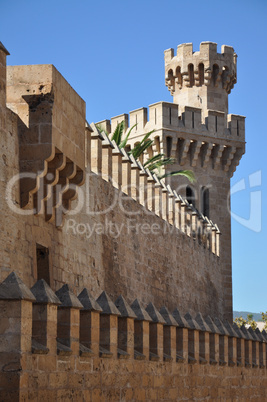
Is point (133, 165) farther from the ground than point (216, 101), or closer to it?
→ closer to it

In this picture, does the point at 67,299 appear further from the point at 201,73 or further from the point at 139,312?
the point at 201,73

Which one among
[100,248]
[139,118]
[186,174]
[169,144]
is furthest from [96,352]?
[139,118]

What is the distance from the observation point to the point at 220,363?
15914 mm

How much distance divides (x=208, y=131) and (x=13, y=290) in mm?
23704

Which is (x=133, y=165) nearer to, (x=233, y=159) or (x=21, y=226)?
(x=21, y=226)

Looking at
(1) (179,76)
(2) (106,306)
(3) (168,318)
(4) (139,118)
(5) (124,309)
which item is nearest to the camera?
(2) (106,306)

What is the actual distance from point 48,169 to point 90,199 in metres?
3.25

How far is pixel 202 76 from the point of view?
31.9m

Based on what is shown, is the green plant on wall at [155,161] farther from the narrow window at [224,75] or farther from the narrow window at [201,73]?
the narrow window at [224,75]

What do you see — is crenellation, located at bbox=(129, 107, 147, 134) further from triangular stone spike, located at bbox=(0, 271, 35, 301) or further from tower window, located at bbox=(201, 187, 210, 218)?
triangular stone spike, located at bbox=(0, 271, 35, 301)

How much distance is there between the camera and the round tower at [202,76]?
3191cm

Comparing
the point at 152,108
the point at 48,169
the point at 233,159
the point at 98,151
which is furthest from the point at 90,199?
the point at 233,159

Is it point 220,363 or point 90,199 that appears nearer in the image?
point 90,199

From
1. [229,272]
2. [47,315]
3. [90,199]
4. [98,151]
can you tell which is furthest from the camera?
[229,272]
